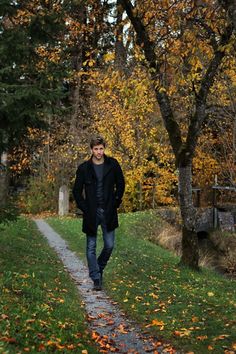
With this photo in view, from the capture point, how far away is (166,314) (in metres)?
7.09

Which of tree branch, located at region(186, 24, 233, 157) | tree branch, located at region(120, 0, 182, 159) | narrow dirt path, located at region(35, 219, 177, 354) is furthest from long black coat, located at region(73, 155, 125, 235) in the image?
tree branch, located at region(186, 24, 233, 157)

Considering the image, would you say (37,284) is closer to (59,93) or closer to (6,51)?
(59,93)

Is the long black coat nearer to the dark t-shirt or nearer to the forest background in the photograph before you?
the dark t-shirt

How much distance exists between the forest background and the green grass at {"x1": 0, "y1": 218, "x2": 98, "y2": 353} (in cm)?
162

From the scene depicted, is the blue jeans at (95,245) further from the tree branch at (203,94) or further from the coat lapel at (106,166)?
A: the tree branch at (203,94)

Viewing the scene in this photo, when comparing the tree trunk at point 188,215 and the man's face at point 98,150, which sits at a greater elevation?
the man's face at point 98,150

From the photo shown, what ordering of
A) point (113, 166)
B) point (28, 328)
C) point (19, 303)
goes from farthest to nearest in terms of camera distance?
point (113, 166) < point (19, 303) < point (28, 328)

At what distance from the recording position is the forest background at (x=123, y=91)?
31.0 ft

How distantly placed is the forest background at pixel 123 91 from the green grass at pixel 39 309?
1618 mm

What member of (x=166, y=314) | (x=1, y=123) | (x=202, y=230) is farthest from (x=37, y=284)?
(x=202, y=230)

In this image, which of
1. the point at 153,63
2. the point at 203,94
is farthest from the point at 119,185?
the point at 153,63

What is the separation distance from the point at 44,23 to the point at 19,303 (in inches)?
269

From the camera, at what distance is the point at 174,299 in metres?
7.97

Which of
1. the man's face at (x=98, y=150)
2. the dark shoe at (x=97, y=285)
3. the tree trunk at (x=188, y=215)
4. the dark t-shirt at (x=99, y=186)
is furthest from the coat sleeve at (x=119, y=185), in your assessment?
the tree trunk at (x=188, y=215)
